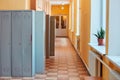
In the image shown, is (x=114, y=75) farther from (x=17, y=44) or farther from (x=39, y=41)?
(x=39, y=41)

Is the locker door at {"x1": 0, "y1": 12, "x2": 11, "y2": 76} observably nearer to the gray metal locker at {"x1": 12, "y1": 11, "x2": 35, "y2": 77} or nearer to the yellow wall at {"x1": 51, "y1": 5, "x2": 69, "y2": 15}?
the gray metal locker at {"x1": 12, "y1": 11, "x2": 35, "y2": 77}

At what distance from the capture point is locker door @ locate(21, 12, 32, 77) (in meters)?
7.08

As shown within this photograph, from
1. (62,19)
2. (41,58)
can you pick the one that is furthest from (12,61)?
(62,19)

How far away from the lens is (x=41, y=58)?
7.62m

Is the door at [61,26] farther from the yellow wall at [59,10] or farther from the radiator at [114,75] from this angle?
the radiator at [114,75]

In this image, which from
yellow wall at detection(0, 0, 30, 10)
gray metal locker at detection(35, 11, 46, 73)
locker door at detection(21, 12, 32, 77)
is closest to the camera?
locker door at detection(21, 12, 32, 77)

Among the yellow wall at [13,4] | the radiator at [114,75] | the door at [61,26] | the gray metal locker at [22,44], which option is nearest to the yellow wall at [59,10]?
the door at [61,26]

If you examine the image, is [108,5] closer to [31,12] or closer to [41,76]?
[31,12]

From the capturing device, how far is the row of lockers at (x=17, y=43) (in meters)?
7.09

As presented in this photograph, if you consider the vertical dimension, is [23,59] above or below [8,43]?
below

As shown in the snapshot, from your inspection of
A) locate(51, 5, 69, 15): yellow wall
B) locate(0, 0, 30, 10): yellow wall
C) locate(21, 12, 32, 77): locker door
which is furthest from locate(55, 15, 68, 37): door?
locate(21, 12, 32, 77): locker door

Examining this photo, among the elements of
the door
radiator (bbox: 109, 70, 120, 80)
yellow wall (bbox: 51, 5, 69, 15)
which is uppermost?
yellow wall (bbox: 51, 5, 69, 15)

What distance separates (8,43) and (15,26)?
53cm

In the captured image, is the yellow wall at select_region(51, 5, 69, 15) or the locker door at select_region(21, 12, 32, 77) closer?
the locker door at select_region(21, 12, 32, 77)
